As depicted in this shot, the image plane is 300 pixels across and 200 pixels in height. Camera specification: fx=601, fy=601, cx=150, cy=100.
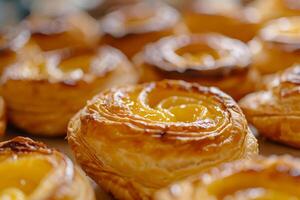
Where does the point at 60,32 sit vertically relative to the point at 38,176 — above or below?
below

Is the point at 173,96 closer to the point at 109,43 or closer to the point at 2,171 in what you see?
the point at 2,171

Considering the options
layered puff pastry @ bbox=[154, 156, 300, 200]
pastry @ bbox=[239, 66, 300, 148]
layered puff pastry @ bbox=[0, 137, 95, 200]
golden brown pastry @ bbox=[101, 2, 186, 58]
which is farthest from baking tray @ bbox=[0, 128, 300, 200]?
golden brown pastry @ bbox=[101, 2, 186, 58]

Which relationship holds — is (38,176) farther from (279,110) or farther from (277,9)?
→ (277,9)

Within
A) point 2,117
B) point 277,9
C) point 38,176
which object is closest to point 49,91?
point 2,117

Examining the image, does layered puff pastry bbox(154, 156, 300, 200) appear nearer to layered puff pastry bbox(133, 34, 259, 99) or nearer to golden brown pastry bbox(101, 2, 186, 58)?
layered puff pastry bbox(133, 34, 259, 99)

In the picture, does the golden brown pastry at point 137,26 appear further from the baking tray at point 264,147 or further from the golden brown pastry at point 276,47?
the baking tray at point 264,147

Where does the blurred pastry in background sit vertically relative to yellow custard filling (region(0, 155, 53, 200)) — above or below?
below

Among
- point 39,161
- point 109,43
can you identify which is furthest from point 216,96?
point 109,43
